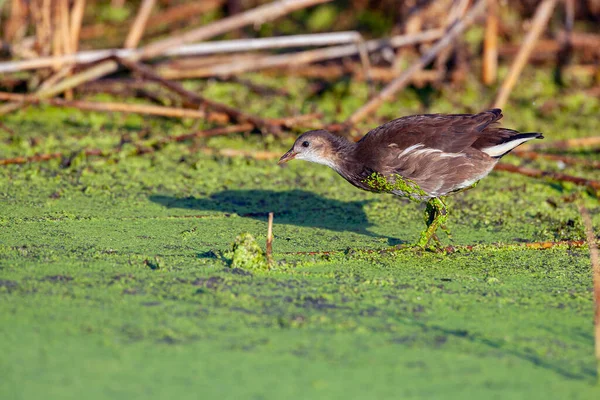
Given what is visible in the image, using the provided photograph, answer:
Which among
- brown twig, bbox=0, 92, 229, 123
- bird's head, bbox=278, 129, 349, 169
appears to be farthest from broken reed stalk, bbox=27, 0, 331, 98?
bird's head, bbox=278, 129, 349, 169

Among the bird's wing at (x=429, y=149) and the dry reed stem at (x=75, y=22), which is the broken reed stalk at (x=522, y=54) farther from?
the dry reed stem at (x=75, y=22)

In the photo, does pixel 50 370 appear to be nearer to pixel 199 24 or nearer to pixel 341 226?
pixel 341 226

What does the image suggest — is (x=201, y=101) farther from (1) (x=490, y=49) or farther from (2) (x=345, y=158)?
(1) (x=490, y=49)

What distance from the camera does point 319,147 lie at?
4848 mm

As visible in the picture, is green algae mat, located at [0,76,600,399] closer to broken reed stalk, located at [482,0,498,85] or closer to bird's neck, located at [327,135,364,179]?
bird's neck, located at [327,135,364,179]

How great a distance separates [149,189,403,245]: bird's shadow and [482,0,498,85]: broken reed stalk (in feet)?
9.61

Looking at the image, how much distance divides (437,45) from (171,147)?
7.46 feet

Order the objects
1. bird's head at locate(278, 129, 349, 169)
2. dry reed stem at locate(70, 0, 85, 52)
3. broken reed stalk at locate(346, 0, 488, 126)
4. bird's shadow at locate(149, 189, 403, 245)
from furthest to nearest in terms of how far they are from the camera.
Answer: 1. dry reed stem at locate(70, 0, 85, 52)
2. broken reed stalk at locate(346, 0, 488, 126)
3. bird's shadow at locate(149, 189, 403, 245)
4. bird's head at locate(278, 129, 349, 169)

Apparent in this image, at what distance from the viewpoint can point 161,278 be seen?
359 centimetres

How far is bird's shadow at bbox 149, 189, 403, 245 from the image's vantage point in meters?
4.87

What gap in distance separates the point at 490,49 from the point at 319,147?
3431 mm

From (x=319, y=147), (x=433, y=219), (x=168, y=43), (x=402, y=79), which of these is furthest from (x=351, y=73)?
(x=433, y=219)

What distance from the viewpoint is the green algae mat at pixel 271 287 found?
2715 mm

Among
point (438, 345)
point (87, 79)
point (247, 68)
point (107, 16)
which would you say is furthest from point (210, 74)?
point (438, 345)
